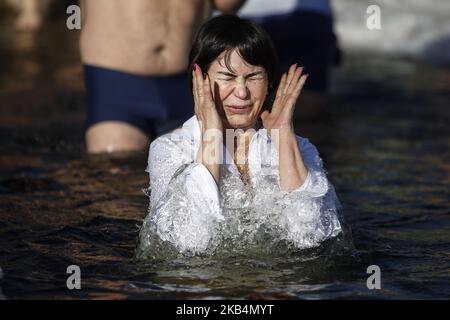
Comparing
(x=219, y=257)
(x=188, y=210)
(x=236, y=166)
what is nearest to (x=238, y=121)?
(x=236, y=166)

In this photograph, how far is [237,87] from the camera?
411 centimetres

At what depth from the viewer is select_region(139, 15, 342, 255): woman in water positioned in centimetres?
399

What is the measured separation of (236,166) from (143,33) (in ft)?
5.95

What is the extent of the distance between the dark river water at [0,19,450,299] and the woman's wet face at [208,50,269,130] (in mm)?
589

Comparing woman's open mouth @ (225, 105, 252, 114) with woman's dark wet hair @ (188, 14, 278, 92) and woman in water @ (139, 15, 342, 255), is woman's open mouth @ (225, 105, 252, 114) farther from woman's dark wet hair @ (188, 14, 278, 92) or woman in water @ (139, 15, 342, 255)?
woman's dark wet hair @ (188, 14, 278, 92)

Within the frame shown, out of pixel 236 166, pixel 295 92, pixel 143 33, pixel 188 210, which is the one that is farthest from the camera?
pixel 143 33

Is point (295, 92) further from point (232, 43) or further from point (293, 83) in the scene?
point (232, 43)


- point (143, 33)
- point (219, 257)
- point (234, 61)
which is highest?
point (143, 33)

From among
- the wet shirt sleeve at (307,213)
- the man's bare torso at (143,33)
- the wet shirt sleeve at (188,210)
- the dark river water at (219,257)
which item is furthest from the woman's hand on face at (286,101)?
the man's bare torso at (143,33)

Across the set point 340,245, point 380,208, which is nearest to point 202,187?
point 340,245

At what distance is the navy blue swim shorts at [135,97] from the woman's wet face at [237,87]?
1712 millimetres

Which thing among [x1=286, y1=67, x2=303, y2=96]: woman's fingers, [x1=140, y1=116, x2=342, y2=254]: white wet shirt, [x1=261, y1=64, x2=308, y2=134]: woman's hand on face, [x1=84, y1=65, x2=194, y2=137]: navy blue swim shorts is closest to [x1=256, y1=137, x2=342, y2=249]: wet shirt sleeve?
[x1=140, y1=116, x2=342, y2=254]: white wet shirt
